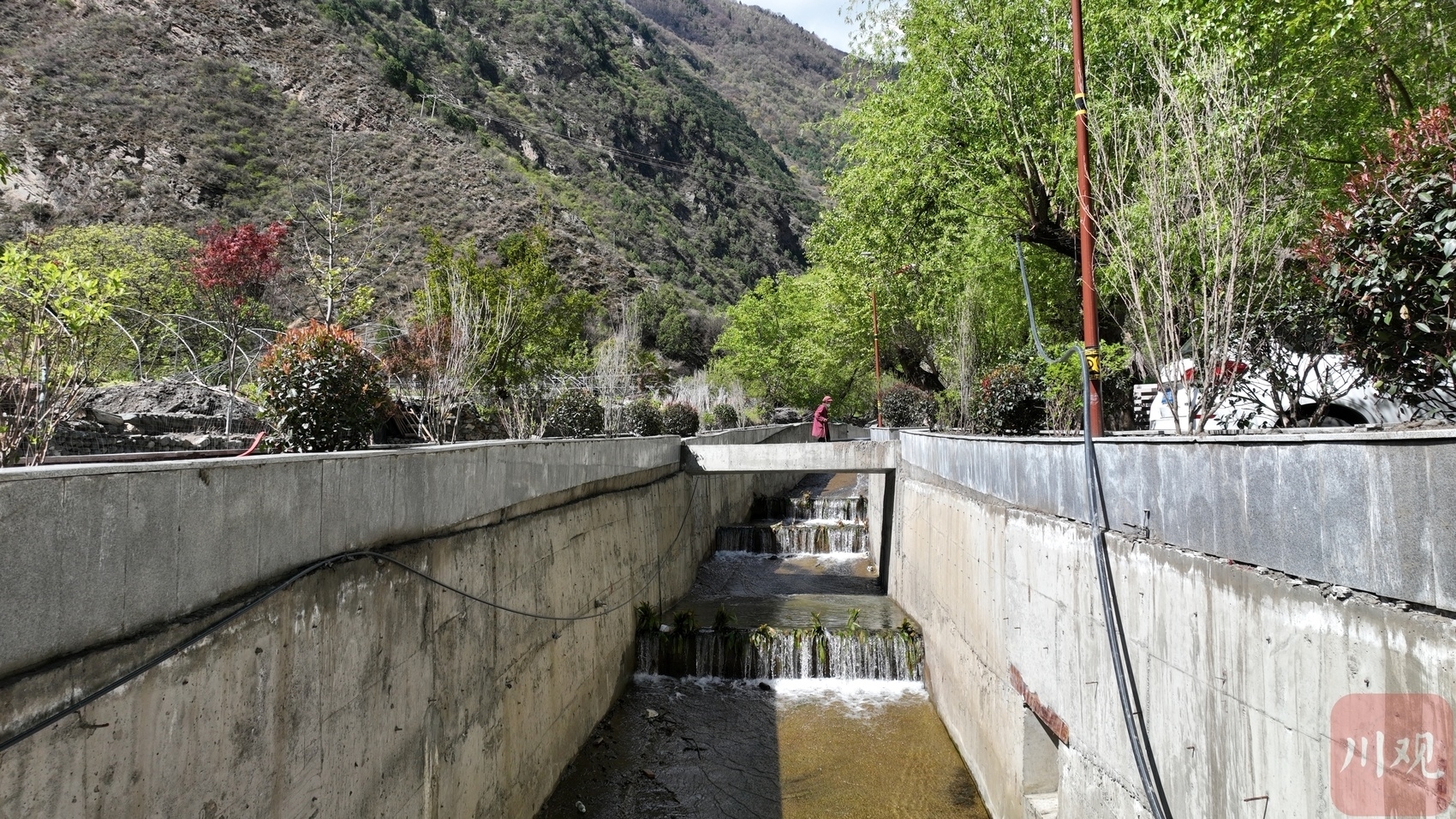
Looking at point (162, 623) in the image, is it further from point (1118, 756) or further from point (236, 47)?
point (236, 47)

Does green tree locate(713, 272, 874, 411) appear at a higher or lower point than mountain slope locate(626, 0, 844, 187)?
lower

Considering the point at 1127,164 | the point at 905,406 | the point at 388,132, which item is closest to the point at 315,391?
the point at 1127,164

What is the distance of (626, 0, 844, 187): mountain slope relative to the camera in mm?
164875

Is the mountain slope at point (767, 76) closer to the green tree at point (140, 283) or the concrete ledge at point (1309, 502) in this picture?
the green tree at point (140, 283)

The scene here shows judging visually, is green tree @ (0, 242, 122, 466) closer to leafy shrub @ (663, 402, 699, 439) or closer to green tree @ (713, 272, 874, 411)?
leafy shrub @ (663, 402, 699, 439)

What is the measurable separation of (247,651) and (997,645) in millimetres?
7715

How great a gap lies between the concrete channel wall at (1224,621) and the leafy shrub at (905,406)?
25155mm

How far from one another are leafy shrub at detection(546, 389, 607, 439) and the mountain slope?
457 feet

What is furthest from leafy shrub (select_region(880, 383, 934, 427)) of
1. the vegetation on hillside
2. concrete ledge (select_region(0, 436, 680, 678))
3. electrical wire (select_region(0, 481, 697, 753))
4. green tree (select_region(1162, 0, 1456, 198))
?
concrete ledge (select_region(0, 436, 680, 678))

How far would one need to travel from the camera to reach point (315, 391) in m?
8.09

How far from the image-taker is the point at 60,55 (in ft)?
148

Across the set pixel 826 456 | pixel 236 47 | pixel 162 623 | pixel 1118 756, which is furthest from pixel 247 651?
pixel 236 47

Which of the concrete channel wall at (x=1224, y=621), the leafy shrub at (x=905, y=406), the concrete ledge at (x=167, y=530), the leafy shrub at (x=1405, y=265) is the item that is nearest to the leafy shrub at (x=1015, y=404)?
the concrete channel wall at (x=1224, y=621)

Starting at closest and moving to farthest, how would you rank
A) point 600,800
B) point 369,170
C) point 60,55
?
1. point 600,800
2. point 60,55
3. point 369,170
